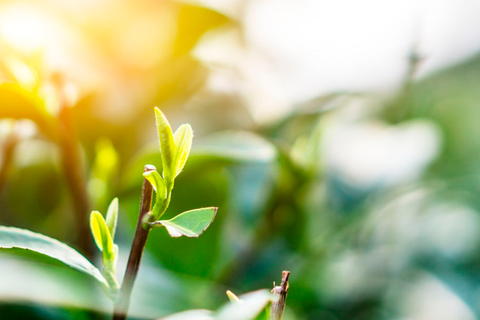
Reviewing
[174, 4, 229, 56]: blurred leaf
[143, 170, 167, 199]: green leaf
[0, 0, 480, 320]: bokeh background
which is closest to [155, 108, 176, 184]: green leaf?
[143, 170, 167, 199]: green leaf

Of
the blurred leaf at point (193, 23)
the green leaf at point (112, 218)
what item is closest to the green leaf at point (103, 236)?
the green leaf at point (112, 218)

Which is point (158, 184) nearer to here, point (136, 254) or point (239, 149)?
point (136, 254)

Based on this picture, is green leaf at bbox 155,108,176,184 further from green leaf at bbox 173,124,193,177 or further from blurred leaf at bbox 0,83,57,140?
blurred leaf at bbox 0,83,57,140

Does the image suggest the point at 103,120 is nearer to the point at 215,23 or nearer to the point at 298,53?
the point at 215,23

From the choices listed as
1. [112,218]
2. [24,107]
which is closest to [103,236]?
[112,218]

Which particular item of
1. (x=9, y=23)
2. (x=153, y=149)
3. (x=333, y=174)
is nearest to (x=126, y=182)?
(x=153, y=149)
